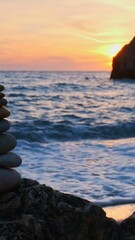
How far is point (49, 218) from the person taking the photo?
367 centimetres

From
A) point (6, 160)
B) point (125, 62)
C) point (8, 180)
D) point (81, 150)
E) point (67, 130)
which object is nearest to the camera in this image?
point (8, 180)

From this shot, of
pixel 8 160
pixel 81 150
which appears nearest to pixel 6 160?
pixel 8 160

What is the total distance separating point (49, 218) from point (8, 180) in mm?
476

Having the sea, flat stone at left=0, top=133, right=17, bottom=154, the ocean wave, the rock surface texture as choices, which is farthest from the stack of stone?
the rock surface texture

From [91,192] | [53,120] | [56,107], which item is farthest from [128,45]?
[91,192]

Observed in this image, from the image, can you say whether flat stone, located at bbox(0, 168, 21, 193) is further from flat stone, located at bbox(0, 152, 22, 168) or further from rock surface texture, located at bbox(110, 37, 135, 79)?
rock surface texture, located at bbox(110, 37, 135, 79)

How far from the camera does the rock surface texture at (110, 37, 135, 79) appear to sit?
58094 millimetres

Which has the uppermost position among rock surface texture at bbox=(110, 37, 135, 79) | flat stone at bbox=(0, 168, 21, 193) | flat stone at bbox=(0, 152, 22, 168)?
flat stone at bbox=(0, 152, 22, 168)

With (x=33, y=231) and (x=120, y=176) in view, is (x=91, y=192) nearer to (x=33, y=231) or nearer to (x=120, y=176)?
(x=120, y=176)

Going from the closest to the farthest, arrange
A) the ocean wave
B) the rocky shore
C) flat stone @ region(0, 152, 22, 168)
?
the rocky shore
flat stone @ region(0, 152, 22, 168)
the ocean wave

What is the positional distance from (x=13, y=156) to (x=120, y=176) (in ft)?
13.4

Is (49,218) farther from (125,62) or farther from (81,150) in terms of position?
(125,62)

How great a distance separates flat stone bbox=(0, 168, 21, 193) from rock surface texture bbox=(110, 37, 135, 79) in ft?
180

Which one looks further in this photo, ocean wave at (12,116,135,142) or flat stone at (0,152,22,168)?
ocean wave at (12,116,135,142)
